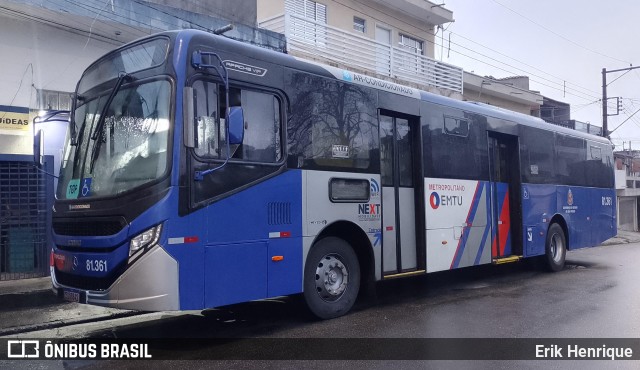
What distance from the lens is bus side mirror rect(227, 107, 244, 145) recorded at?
18.8ft

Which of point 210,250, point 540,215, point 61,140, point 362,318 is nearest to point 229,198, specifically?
point 210,250

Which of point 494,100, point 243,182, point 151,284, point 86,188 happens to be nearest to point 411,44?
point 494,100

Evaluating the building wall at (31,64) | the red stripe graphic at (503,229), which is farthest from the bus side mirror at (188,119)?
the building wall at (31,64)

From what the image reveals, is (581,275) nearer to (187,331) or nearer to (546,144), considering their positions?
(546,144)

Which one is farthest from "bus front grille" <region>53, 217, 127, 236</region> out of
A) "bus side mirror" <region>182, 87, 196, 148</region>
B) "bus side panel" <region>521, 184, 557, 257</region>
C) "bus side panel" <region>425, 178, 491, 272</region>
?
"bus side panel" <region>521, 184, 557, 257</region>

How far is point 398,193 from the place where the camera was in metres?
8.47

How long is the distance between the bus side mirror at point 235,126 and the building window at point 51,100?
7.10m

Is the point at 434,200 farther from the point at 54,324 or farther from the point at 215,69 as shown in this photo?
the point at 54,324

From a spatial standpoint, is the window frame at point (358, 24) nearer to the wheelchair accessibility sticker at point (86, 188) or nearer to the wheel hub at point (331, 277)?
the wheel hub at point (331, 277)

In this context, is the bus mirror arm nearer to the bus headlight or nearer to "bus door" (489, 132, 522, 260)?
the bus headlight

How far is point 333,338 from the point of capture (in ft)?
20.8

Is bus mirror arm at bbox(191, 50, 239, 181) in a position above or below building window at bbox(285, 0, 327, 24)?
below

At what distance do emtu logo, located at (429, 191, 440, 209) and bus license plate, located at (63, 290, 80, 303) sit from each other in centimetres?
542

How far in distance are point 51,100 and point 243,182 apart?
7165 millimetres
